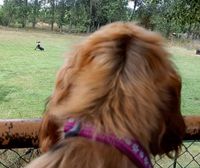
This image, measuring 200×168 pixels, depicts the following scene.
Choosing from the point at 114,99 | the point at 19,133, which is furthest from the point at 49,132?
the point at 19,133

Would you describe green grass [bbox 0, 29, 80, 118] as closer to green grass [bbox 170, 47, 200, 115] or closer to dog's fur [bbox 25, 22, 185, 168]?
green grass [bbox 170, 47, 200, 115]

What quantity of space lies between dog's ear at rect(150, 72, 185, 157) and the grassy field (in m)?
8.65

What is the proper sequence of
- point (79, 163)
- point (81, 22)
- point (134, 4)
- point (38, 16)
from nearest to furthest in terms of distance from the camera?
point (79, 163)
point (134, 4)
point (81, 22)
point (38, 16)

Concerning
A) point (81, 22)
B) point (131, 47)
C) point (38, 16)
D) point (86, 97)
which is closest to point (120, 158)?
point (86, 97)

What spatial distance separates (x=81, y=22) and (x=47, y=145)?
43.7 metres

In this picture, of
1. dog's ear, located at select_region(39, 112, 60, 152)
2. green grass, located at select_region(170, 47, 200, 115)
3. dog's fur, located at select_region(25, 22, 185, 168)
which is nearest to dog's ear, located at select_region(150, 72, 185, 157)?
dog's fur, located at select_region(25, 22, 185, 168)

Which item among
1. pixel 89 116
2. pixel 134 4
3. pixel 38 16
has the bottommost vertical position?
pixel 38 16

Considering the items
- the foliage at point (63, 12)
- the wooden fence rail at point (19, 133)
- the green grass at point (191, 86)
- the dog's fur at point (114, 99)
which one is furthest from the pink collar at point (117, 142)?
the foliage at point (63, 12)

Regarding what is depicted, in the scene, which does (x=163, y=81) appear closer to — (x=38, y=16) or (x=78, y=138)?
(x=78, y=138)

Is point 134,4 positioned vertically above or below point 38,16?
above

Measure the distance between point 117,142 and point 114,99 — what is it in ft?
0.31

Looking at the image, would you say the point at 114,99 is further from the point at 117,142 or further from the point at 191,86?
the point at 191,86

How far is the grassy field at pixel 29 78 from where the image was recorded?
577 inches

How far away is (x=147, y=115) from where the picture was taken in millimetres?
1093
